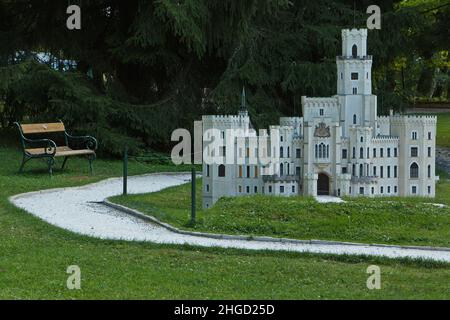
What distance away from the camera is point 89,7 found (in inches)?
992

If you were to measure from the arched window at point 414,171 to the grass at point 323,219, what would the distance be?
2069 mm

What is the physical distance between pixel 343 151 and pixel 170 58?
994 centimetres

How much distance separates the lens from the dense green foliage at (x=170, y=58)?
23.1 meters

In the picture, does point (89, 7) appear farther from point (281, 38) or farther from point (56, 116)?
point (281, 38)

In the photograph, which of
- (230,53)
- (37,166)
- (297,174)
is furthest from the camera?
(230,53)

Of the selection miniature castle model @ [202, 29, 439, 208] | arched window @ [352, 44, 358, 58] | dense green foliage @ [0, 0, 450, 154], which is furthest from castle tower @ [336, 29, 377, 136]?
dense green foliage @ [0, 0, 450, 154]

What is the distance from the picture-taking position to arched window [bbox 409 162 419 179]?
A: 16.2m

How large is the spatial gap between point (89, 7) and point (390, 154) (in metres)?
12.6

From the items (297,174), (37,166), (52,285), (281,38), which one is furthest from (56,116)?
(52,285)

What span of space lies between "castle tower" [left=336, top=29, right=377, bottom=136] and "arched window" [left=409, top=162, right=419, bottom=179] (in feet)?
3.74

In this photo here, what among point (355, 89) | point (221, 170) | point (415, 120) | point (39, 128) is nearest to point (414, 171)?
point (415, 120)

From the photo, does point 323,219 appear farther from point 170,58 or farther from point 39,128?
point 170,58

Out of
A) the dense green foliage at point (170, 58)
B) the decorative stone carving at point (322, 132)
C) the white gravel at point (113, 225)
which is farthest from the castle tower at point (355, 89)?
the dense green foliage at point (170, 58)

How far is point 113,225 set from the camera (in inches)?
494
